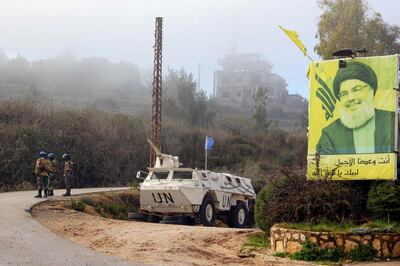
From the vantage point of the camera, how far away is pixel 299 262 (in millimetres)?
10484

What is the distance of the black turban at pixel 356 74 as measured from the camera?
1296 centimetres

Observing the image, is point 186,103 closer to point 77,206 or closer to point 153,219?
point 153,219

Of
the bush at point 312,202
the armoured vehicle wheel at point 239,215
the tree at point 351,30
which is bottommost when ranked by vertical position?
the armoured vehicle wheel at point 239,215

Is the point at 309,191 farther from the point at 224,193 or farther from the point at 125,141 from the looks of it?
the point at 125,141

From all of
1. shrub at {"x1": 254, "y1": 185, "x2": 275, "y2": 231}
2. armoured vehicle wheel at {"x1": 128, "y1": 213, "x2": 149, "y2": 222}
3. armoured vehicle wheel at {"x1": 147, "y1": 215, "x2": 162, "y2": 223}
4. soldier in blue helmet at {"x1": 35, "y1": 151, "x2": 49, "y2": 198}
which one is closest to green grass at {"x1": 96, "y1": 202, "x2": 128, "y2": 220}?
armoured vehicle wheel at {"x1": 128, "y1": 213, "x2": 149, "y2": 222}

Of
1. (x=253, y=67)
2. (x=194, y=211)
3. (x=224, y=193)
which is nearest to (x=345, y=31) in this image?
(x=224, y=193)

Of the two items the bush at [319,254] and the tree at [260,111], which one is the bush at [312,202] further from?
the tree at [260,111]

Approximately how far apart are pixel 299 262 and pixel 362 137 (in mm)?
3887

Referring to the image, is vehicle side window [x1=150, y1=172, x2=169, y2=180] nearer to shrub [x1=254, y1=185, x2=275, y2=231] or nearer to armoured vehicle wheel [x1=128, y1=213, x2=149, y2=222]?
→ armoured vehicle wheel [x1=128, y1=213, x2=149, y2=222]

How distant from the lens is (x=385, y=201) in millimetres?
11570

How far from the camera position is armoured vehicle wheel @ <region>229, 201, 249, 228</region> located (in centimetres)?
2372

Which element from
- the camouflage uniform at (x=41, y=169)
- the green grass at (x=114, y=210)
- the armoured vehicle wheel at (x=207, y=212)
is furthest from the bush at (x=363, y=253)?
the camouflage uniform at (x=41, y=169)

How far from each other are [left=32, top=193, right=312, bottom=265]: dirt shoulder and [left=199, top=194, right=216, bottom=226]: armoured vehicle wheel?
5.01m

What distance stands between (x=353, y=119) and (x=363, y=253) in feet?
12.1
